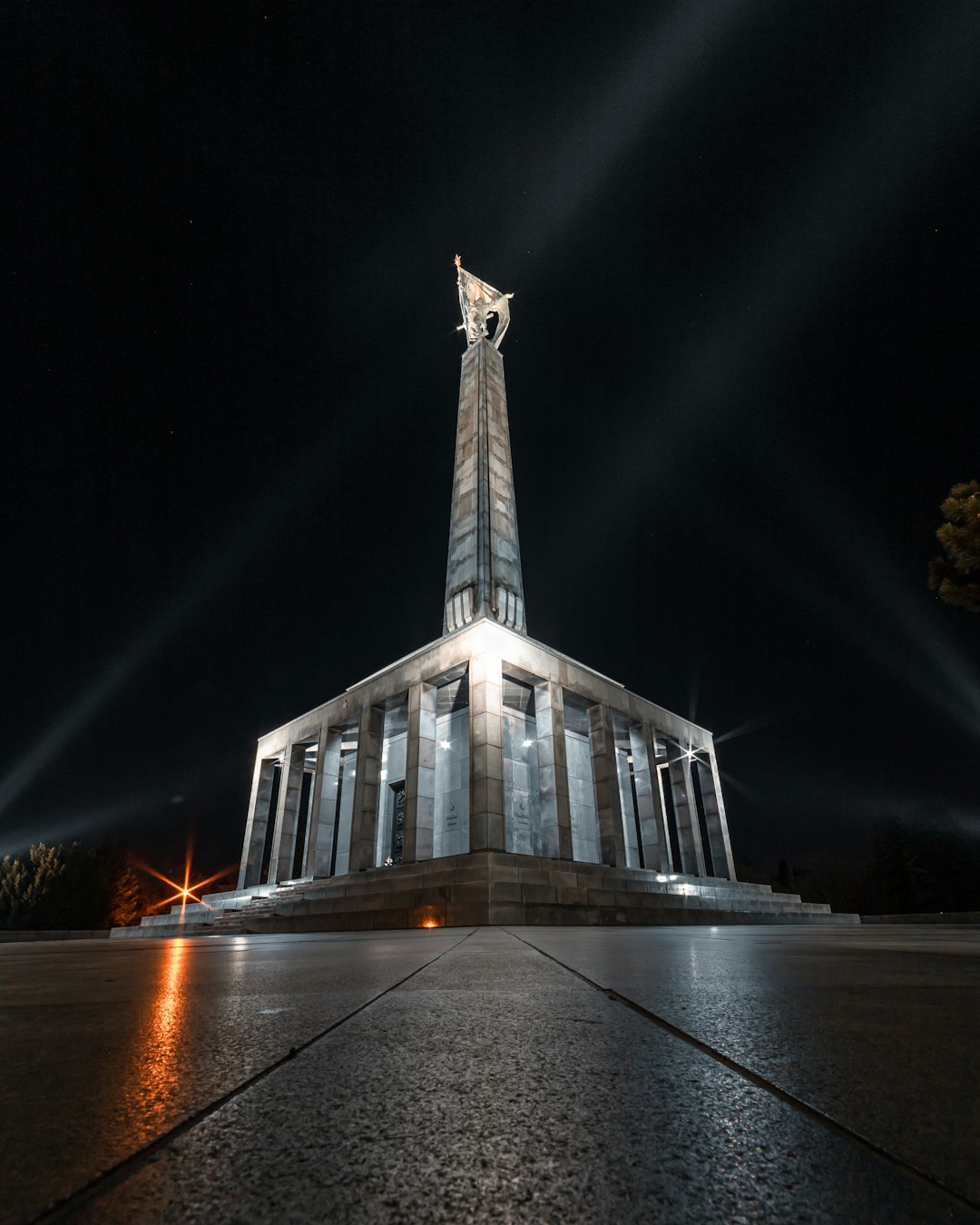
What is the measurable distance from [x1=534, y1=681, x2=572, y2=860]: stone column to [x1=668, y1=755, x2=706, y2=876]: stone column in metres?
7.37

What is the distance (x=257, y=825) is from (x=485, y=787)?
1451 cm

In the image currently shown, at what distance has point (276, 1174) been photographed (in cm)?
63

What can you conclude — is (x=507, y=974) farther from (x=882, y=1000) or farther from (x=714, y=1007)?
(x=882, y=1000)

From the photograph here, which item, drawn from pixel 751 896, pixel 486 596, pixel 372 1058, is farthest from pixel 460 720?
pixel 372 1058

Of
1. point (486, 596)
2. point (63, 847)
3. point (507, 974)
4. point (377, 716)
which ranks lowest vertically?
point (507, 974)

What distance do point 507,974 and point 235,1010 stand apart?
126cm

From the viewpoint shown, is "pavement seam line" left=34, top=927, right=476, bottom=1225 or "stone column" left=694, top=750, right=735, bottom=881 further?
"stone column" left=694, top=750, right=735, bottom=881

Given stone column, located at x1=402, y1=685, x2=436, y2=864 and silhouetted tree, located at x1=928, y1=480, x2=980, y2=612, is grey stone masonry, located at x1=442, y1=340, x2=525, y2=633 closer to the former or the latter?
stone column, located at x1=402, y1=685, x2=436, y2=864

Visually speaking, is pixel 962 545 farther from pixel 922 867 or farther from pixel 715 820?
pixel 922 867

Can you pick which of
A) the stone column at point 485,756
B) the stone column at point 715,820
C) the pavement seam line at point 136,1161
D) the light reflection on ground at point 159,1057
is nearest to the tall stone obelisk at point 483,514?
the stone column at point 485,756

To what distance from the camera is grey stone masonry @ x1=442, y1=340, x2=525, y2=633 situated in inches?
968

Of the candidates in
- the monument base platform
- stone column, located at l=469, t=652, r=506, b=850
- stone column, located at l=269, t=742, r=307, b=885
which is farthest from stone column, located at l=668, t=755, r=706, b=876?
stone column, located at l=269, t=742, r=307, b=885

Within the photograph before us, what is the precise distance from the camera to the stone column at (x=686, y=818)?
23.7 m

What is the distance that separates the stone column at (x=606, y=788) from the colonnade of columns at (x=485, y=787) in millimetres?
39
